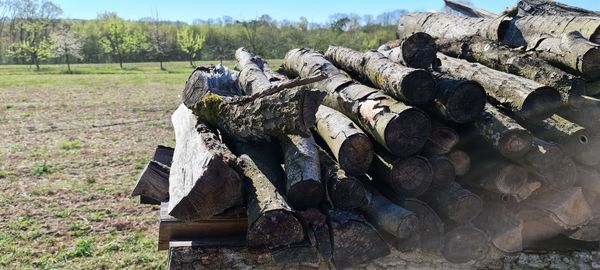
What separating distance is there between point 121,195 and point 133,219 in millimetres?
1239

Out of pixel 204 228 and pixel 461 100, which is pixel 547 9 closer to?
pixel 461 100

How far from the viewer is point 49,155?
11141 mm

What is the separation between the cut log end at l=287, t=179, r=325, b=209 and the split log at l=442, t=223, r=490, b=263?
2.95 ft

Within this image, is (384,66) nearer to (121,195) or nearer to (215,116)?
(215,116)

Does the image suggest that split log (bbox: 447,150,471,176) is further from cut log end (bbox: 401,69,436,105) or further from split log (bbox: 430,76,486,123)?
cut log end (bbox: 401,69,436,105)

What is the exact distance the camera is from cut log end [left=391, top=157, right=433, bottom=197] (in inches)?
139

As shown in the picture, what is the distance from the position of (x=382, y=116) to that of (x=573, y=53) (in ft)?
5.58

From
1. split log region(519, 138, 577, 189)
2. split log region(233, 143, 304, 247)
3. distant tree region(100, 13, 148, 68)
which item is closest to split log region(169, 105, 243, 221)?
split log region(233, 143, 304, 247)

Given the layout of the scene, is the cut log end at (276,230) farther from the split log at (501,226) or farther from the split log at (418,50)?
the split log at (418,50)

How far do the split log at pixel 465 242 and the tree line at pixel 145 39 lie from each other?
62236mm

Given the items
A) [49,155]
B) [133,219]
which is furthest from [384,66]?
[49,155]

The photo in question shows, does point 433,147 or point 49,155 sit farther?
point 49,155

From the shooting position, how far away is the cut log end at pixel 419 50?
166 inches

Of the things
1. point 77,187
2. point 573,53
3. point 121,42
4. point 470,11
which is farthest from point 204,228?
point 121,42
